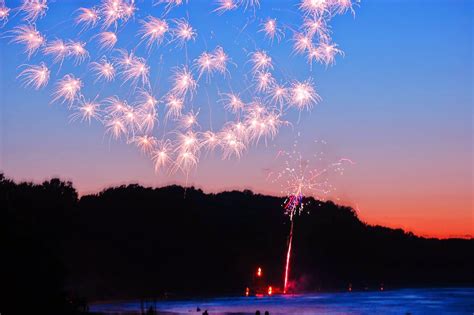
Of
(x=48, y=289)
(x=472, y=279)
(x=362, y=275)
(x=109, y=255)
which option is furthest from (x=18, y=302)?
(x=472, y=279)

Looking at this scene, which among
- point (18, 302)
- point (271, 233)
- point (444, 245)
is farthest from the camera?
point (444, 245)

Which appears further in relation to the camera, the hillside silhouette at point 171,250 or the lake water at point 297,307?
the lake water at point 297,307

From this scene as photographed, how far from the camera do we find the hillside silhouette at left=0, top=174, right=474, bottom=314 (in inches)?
1218

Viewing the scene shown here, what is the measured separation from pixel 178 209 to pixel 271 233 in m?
19.8

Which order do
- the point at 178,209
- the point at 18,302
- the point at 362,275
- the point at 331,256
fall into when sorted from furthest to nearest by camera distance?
the point at 362,275 < the point at 331,256 < the point at 178,209 < the point at 18,302

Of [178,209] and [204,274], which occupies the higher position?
[178,209]

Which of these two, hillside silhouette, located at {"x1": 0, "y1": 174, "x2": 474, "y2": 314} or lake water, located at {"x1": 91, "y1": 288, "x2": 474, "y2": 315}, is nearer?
hillside silhouette, located at {"x1": 0, "y1": 174, "x2": 474, "y2": 314}

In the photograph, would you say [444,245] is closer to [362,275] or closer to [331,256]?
[362,275]

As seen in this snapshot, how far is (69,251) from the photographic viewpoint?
3270 inches

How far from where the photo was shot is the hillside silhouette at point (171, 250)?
30.9m

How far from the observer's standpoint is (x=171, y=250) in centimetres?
11056

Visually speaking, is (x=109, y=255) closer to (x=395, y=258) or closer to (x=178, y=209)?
(x=178, y=209)

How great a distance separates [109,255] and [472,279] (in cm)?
13331

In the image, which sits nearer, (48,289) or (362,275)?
(48,289)
